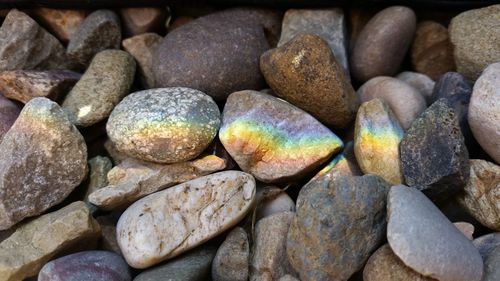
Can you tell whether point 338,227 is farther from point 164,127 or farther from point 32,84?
point 32,84

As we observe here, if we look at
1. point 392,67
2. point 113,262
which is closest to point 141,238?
point 113,262

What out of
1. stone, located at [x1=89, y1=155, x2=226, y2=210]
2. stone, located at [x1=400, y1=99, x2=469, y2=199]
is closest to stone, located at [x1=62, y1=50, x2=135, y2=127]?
stone, located at [x1=89, y1=155, x2=226, y2=210]

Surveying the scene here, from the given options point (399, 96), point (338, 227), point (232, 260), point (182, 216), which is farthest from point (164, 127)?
point (399, 96)

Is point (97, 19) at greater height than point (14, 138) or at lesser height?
greater

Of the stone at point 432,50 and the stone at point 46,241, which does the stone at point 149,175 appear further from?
the stone at point 432,50

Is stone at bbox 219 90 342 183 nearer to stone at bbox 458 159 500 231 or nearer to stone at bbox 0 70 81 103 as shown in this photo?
stone at bbox 458 159 500 231

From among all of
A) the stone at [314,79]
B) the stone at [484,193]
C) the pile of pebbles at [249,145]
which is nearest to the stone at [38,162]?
the pile of pebbles at [249,145]

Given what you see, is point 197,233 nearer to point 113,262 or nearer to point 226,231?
point 226,231
